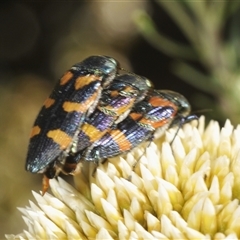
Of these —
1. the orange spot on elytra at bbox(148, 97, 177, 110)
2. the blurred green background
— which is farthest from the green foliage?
the orange spot on elytra at bbox(148, 97, 177, 110)

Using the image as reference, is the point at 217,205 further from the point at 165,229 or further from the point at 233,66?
the point at 233,66

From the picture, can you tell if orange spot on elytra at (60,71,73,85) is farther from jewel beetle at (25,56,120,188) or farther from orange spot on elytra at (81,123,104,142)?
orange spot on elytra at (81,123,104,142)

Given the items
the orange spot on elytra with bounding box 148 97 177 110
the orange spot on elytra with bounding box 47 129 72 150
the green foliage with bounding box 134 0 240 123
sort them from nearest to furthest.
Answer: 1. the orange spot on elytra with bounding box 47 129 72 150
2. the orange spot on elytra with bounding box 148 97 177 110
3. the green foliage with bounding box 134 0 240 123

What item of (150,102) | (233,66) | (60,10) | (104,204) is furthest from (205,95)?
(104,204)

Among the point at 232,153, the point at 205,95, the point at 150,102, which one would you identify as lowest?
the point at 205,95

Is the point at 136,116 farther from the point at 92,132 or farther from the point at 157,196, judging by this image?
the point at 157,196

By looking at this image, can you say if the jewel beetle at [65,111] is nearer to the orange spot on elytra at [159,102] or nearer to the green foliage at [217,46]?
the orange spot on elytra at [159,102]
